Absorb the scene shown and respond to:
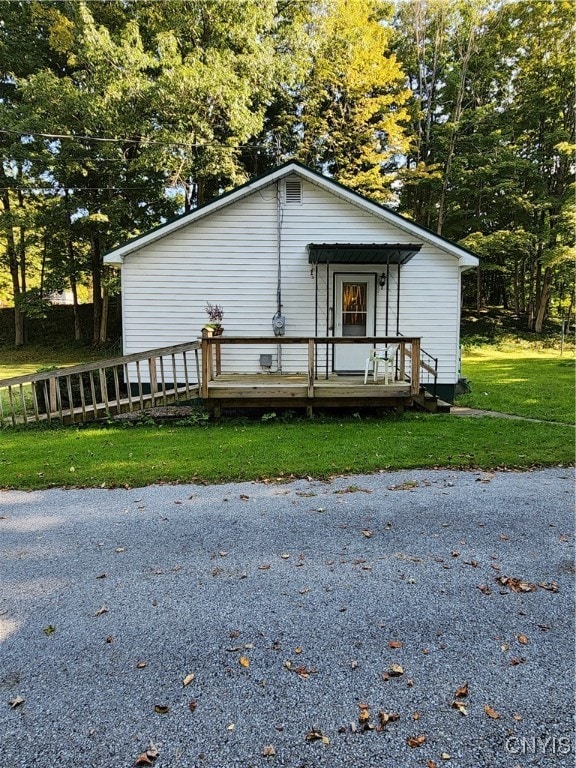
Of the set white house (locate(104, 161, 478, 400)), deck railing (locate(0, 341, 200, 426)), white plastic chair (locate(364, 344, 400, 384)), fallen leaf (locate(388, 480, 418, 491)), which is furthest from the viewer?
white house (locate(104, 161, 478, 400))

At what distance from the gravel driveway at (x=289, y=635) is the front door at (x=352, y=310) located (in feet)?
19.8

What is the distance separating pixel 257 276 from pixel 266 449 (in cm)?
492

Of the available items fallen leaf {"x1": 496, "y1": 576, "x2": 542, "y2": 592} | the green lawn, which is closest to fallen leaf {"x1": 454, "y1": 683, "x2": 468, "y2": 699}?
fallen leaf {"x1": 496, "y1": 576, "x2": 542, "y2": 592}

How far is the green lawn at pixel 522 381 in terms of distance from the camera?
9.54m

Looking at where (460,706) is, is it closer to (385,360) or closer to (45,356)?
(385,360)

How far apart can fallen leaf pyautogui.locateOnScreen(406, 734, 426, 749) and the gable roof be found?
9410mm

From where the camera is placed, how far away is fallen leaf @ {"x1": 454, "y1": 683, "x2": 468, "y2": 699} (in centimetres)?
228

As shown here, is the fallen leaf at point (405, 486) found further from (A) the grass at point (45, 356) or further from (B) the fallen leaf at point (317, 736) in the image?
(A) the grass at point (45, 356)

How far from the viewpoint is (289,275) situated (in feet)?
33.7

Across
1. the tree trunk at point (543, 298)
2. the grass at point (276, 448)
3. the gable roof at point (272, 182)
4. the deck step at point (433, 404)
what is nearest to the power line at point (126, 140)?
the gable roof at point (272, 182)

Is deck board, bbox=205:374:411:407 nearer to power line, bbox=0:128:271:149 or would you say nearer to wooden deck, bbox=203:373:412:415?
wooden deck, bbox=203:373:412:415

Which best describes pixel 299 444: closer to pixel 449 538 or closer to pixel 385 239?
pixel 449 538

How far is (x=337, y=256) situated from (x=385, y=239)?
1.50 meters

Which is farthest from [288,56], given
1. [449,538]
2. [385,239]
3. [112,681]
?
[112,681]
